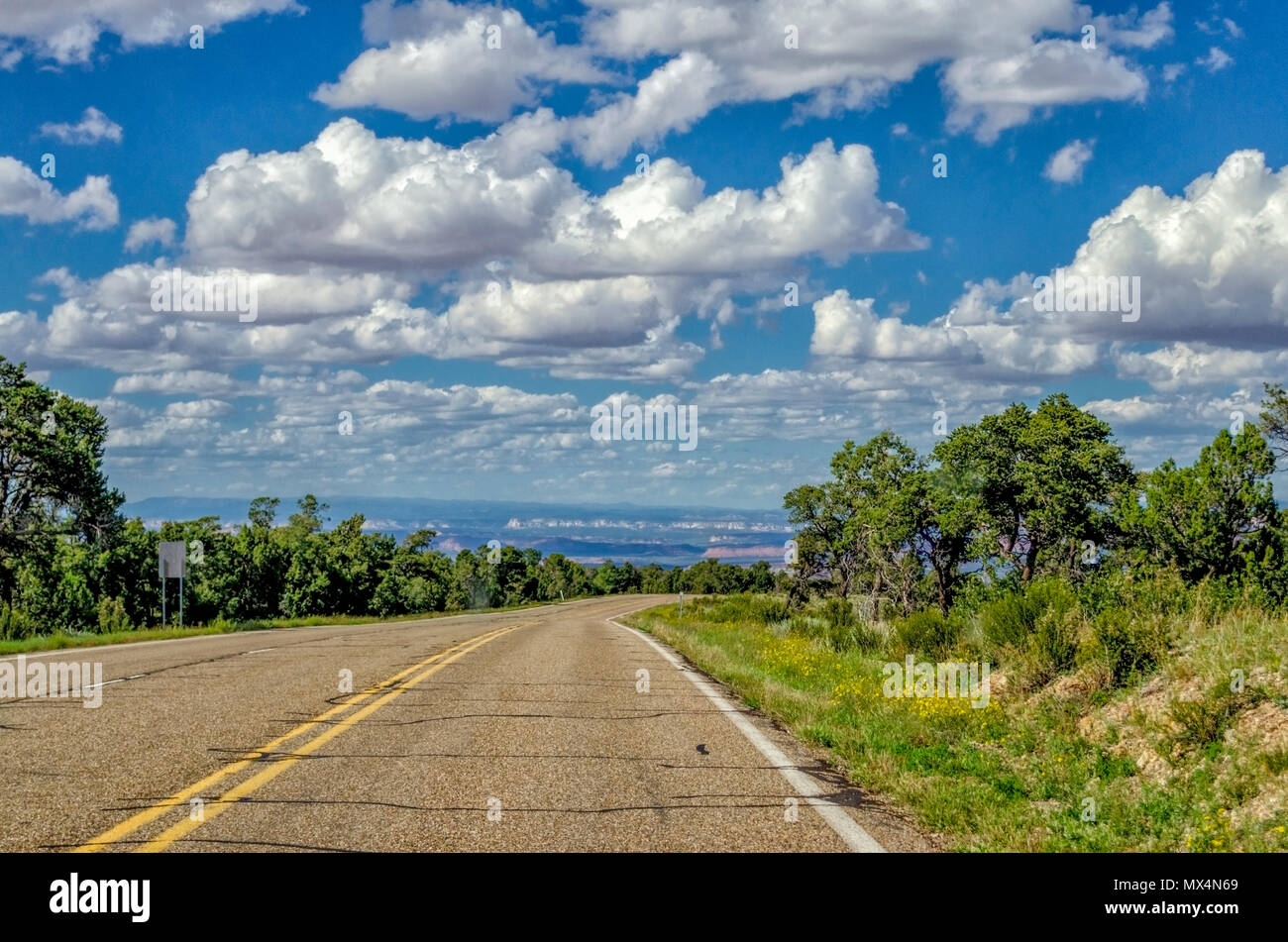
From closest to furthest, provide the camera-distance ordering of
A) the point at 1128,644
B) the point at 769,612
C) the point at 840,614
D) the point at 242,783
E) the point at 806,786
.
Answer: the point at 242,783
the point at 806,786
the point at 1128,644
the point at 840,614
the point at 769,612

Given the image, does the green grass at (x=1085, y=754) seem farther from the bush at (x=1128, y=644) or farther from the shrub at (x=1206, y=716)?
the bush at (x=1128, y=644)

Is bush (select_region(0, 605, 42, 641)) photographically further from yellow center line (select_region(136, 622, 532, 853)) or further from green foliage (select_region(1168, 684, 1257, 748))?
green foliage (select_region(1168, 684, 1257, 748))

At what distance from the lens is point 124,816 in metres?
6.41

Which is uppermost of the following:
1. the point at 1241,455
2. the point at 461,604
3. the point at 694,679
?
the point at 1241,455

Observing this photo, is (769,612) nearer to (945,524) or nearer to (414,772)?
(945,524)

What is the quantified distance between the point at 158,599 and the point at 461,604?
154 feet

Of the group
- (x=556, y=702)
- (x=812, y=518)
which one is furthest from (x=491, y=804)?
(x=812, y=518)

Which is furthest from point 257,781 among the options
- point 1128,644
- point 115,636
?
point 115,636

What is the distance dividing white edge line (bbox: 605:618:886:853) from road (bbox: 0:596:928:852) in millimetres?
27

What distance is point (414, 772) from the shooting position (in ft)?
25.8

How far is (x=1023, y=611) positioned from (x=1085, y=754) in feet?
14.5

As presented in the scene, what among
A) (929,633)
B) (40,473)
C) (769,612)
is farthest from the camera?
(40,473)

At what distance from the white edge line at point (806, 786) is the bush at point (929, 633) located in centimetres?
406
